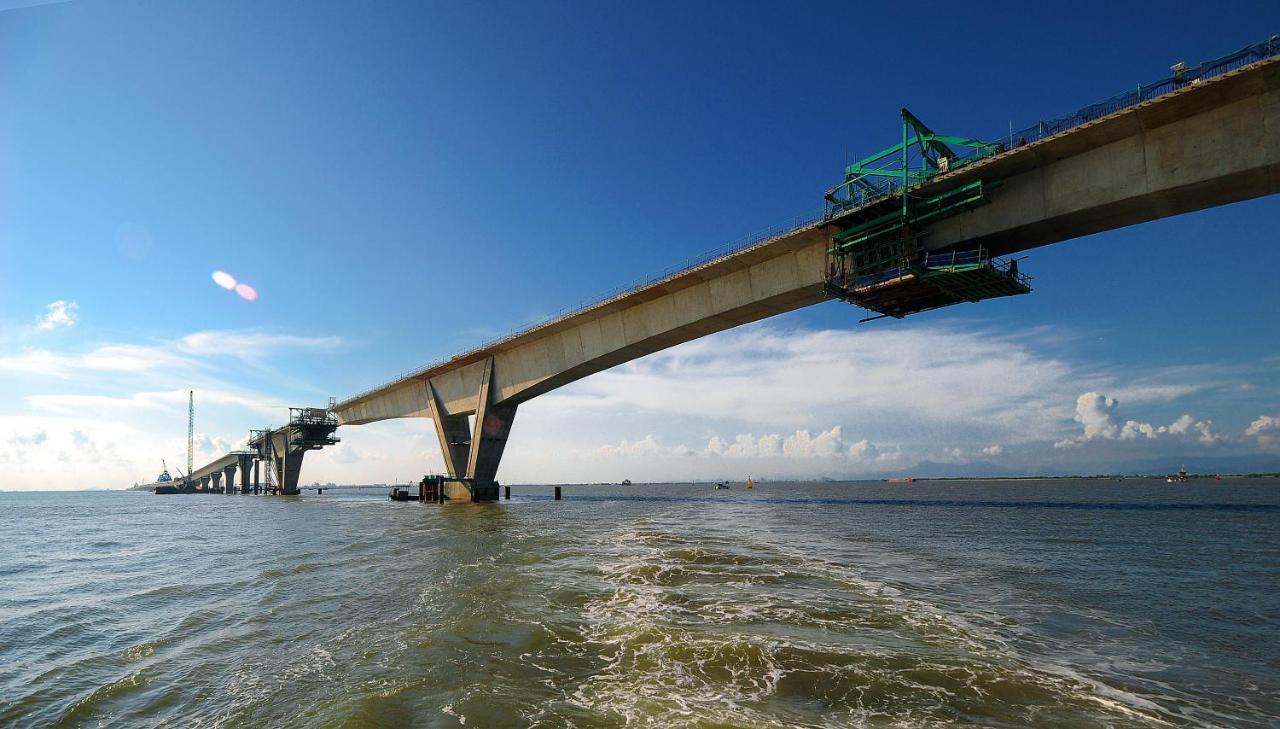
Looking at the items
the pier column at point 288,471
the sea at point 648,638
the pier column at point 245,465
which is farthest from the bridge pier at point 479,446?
Answer: the pier column at point 245,465

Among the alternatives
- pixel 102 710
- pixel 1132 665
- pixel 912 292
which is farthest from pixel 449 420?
pixel 1132 665

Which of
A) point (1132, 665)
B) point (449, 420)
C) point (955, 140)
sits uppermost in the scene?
point (955, 140)

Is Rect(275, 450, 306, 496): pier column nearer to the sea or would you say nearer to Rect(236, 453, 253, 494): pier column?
Rect(236, 453, 253, 494): pier column

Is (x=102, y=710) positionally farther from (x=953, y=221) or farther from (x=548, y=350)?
(x=548, y=350)

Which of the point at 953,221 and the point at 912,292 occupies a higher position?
the point at 953,221

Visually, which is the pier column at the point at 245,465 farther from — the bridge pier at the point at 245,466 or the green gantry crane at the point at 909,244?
the green gantry crane at the point at 909,244

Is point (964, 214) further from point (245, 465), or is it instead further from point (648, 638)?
point (245, 465)

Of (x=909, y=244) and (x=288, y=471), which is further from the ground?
(x=909, y=244)

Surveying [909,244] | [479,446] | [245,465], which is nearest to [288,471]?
[245,465]
